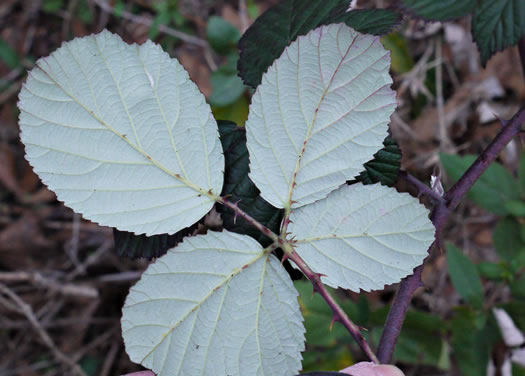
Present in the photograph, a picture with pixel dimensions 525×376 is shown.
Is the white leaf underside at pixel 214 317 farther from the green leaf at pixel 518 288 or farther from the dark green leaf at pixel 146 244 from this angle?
the green leaf at pixel 518 288

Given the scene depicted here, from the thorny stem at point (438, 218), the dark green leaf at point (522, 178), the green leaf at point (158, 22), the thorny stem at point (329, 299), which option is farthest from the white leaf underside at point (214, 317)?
Answer: the green leaf at point (158, 22)

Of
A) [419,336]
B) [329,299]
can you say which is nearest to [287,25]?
[329,299]

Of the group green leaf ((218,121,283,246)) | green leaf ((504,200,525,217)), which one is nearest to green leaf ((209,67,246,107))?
green leaf ((218,121,283,246))

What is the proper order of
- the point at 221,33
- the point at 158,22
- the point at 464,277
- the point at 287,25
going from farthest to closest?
1. the point at 158,22
2. the point at 221,33
3. the point at 464,277
4. the point at 287,25

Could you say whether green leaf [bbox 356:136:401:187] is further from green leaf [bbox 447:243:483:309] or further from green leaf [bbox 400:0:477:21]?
green leaf [bbox 447:243:483:309]

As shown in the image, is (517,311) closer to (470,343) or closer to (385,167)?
(470,343)

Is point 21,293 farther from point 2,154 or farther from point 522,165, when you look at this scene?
point 522,165
